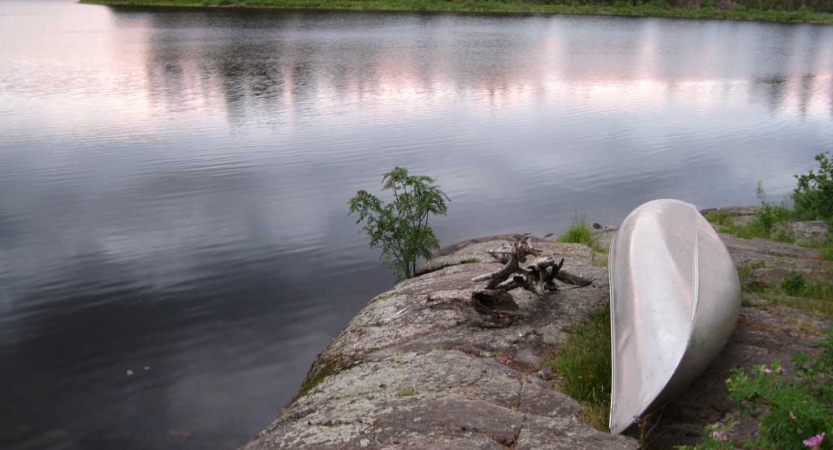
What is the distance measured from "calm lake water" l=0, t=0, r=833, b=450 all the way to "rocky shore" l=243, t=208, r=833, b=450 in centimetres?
202

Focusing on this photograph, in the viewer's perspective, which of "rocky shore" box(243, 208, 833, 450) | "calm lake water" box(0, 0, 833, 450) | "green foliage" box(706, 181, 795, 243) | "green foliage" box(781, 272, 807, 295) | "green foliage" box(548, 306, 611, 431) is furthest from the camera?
"green foliage" box(706, 181, 795, 243)

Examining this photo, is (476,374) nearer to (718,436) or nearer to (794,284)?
(718,436)

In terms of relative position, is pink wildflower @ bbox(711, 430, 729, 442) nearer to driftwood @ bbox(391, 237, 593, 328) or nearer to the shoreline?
driftwood @ bbox(391, 237, 593, 328)

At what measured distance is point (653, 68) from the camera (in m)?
36.7

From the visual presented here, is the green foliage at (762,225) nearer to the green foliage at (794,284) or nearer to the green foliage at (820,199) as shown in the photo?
the green foliage at (820,199)

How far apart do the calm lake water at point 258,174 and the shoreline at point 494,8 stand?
27082 millimetres

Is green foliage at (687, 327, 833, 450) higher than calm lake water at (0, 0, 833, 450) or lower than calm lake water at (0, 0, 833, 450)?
higher

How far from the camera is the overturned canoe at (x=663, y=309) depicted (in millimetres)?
5414

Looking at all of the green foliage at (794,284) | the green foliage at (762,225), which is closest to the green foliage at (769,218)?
the green foliage at (762,225)

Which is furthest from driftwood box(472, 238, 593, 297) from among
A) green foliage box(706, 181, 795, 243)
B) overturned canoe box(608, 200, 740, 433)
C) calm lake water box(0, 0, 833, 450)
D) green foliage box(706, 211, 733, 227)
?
green foliage box(706, 211, 733, 227)

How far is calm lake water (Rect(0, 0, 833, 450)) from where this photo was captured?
29.9ft

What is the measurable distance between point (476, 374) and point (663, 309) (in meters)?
1.68

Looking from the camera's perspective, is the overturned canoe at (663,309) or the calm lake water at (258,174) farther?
the calm lake water at (258,174)

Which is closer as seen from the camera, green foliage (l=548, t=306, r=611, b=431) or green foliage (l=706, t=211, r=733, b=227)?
green foliage (l=548, t=306, r=611, b=431)
